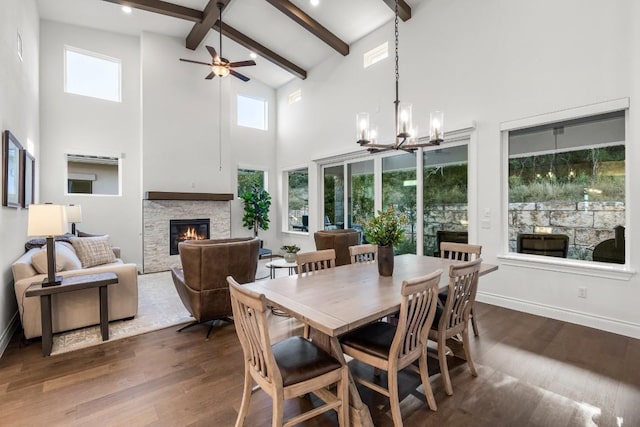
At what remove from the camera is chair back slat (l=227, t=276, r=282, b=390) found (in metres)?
1.50

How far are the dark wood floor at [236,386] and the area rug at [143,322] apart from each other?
0.17 m

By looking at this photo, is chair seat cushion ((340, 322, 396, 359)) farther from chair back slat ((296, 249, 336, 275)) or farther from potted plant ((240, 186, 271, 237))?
potted plant ((240, 186, 271, 237))

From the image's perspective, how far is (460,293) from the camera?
7.62 feet

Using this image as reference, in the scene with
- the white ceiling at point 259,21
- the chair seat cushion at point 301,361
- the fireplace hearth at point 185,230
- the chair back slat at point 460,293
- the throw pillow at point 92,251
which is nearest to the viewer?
the chair seat cushion at point 301,361

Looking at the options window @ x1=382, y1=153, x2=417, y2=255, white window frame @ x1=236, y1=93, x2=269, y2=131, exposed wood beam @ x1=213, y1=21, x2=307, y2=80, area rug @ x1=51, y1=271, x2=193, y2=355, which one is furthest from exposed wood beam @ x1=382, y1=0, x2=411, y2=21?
area rug @ x1=51, y1=271, x2=193, y2=355

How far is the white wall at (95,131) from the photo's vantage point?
19.2ft

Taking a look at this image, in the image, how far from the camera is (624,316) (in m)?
3.24

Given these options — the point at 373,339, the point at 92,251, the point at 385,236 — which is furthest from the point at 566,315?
the point at 92,251

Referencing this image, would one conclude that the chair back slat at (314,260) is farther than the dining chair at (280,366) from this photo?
Yes

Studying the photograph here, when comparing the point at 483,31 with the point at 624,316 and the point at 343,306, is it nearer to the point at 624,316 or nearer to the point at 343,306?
the point at 624,316

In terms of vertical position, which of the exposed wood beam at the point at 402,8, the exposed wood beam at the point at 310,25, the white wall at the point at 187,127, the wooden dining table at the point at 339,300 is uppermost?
the exposed wood beam at the point at 310,25

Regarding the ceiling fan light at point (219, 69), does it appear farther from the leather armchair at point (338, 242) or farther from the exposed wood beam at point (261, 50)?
the leather armchair at point (338, 242)

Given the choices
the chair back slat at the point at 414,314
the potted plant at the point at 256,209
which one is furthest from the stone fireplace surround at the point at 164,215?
the chair back slat at the point at 414,314

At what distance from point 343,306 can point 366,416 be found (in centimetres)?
67
